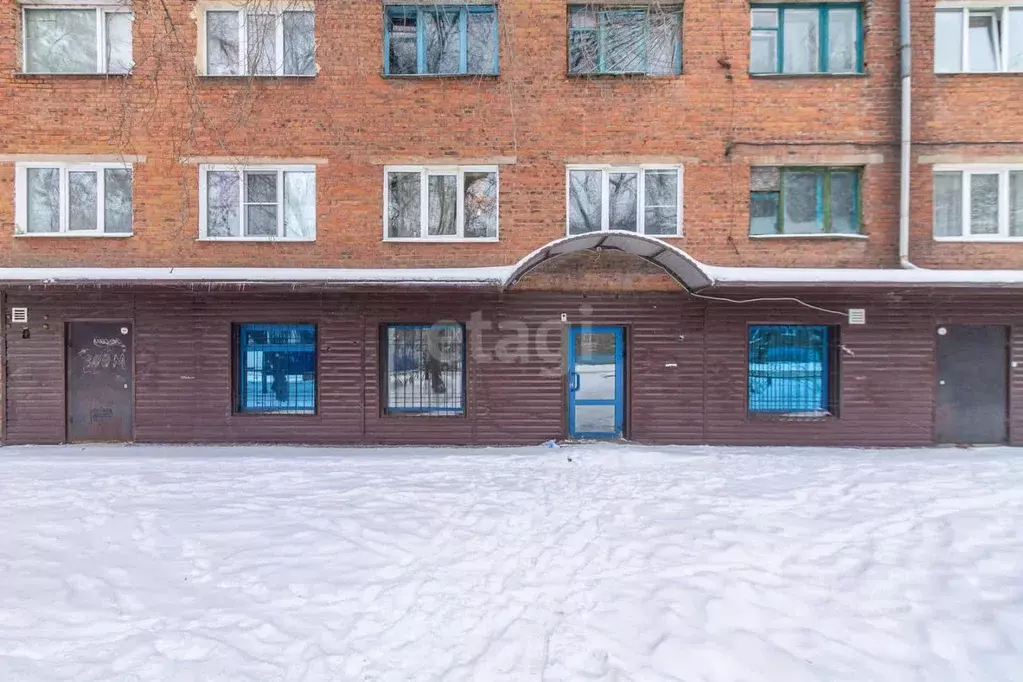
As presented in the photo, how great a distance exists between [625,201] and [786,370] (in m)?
4.46

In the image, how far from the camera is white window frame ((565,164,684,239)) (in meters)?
9.15

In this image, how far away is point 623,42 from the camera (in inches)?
364

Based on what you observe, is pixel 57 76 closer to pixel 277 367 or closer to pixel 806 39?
pixel 277 367

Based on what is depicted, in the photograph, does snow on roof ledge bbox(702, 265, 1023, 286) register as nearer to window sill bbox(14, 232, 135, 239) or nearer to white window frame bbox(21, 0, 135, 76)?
window sill bbox(14, 232, 135, 239)

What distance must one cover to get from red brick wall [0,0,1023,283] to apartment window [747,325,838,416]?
1.35 metres

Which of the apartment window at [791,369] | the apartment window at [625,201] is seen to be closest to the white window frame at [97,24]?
the apartment window at [625,201]

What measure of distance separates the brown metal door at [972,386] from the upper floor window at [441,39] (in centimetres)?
1012

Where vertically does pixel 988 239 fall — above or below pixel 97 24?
below

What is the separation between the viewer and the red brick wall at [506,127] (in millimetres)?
9000

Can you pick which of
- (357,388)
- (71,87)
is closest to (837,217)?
(357,388)

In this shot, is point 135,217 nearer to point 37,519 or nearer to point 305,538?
point 37,519

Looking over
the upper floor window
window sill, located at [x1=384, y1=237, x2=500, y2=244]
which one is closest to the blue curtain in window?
window sill, located at [x1=384, y1=237, x2=500, y2=244]

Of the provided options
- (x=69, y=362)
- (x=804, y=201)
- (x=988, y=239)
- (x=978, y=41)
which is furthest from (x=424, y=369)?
(x=978, y=41)

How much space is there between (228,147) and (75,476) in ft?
19.7
